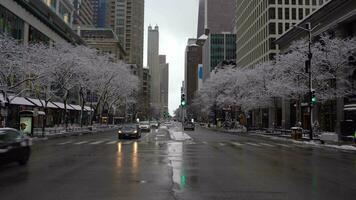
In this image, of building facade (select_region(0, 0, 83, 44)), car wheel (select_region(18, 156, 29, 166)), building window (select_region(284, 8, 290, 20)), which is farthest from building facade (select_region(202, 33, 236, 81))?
car wheel (select_region(18, 156, 29, 166))

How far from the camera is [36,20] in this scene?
59094mm

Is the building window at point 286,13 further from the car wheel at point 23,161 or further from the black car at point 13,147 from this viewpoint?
the car wheel at point 23,161

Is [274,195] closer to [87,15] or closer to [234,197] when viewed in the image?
[234,197]

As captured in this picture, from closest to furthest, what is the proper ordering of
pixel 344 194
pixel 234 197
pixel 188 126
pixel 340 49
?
pixel 234 197 → pixel 344 194 → pixel 340 49 → pixel 188 126

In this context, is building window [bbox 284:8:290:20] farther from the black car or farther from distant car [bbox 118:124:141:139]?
the black car

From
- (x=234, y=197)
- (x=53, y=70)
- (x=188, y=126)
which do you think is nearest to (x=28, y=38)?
(x=53, y=70)

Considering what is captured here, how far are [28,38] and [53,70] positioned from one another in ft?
61.7

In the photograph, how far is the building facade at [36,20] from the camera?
4869 cm

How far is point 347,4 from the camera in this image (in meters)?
43.0

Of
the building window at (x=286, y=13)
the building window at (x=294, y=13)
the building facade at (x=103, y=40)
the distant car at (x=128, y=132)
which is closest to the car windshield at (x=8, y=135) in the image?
the distant car at (x=128, y=132)

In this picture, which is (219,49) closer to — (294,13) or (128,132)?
(294,13)

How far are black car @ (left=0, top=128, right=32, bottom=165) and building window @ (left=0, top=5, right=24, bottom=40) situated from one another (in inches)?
1348

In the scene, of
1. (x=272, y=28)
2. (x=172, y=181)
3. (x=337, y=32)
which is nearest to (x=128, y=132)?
(x=172, y=181)

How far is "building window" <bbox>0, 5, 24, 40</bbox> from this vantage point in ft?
152
